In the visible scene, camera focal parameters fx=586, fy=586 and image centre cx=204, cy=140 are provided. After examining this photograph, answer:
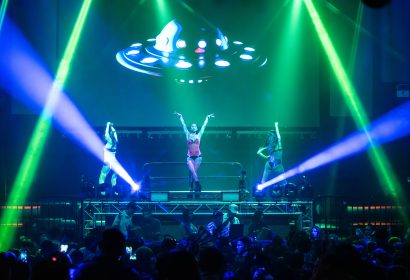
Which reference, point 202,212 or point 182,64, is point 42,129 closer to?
point 182,64

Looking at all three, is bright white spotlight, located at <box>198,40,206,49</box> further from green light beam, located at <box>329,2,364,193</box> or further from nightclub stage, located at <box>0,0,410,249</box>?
green light beam, located at <box>329,2,364,193</box>

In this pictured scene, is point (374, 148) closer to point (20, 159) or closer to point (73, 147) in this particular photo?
point (73, 147)

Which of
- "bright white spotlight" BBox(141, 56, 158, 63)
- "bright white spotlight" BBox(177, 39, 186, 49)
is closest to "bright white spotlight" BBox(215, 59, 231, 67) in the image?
"bright white spotlight" BBox(177, 39, 186, 49)

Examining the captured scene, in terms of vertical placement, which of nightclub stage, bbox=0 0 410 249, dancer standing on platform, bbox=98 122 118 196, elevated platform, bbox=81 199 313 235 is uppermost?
nightclub stage, bbox=0 0 410 249

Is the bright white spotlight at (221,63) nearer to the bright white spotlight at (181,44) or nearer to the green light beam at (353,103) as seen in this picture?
the bright white spotlight at (181,44)

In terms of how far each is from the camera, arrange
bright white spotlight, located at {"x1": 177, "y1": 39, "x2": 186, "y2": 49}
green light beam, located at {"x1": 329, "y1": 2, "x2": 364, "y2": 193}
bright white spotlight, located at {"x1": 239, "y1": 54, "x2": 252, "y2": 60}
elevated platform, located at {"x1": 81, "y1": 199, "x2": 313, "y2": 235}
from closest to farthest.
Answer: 1. elevated platform, located at {"x1": 81, "y1": 199, "x2": 313, "y2": 235}
2. bright white spotlight, located at {"x1": 177, "y1": 39, "x2": 186, "y2": 49}
3. green light beam, located at {"x1": 329, "y1": 2, "x2": 364, "y2": 193}
4. bright white spotlight, located at {"x1": 239, "y1": 54, "x2": 252, "y2": 60}

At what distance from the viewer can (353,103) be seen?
56.4ft

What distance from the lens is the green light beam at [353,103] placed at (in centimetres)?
1709

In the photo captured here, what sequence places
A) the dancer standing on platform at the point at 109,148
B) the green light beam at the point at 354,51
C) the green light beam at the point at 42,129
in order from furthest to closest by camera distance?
the green light beam at the point at 354,51 → the green light beam at the point at 42,129 → the dancer standing on platform at the point at 109,148

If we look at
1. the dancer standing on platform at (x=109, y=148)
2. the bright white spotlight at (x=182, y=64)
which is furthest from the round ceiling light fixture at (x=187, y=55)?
the dancer standing on platform at (x=109, y=148)

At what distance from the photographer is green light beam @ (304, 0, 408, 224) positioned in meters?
17.1

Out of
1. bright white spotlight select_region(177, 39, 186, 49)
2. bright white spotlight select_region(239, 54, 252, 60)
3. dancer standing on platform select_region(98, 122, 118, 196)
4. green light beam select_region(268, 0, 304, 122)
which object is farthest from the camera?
bright white spotlight select_region(239, 54, 252, 60)

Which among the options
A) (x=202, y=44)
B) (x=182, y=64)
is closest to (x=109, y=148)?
(x=182, y=64)

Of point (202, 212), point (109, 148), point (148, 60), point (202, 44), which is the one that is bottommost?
point (202, 212)
